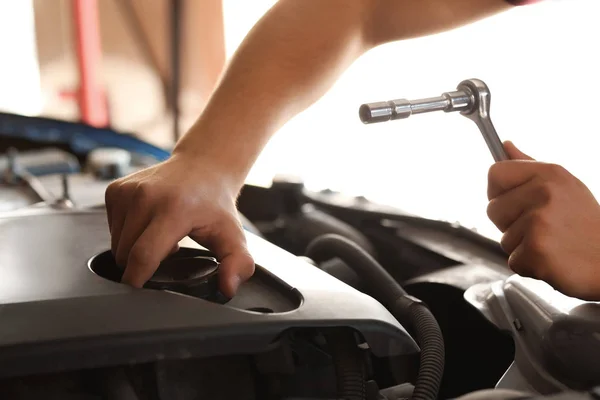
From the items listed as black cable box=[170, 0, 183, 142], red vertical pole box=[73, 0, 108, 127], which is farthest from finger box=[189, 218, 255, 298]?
black cable box=[170, 0, 183, 142]

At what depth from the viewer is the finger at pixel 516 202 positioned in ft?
1.75

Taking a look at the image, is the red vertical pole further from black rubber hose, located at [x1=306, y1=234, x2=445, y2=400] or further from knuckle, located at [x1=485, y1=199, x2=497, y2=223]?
knuckle, located at [x1=485, y1=199, x2=497, y2=223]

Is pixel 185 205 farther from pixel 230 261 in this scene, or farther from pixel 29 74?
pixel 29 74

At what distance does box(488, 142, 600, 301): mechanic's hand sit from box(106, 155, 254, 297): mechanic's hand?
9.5 inches

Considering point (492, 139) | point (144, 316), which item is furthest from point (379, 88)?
point (144, 316)

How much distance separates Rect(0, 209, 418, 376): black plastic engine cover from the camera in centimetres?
40

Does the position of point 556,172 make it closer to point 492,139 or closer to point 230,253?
point 492,139

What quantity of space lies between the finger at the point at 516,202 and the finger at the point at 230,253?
234 mm

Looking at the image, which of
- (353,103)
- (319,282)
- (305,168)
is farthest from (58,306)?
(305,168)

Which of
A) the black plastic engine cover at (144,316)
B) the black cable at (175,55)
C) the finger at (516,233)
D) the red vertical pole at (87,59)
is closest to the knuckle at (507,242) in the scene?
the finger at (516,233)

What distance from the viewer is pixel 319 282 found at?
0.53 metres

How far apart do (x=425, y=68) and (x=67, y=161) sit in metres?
0.79

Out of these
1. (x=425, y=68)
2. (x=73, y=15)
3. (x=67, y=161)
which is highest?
(x=73, y=15)

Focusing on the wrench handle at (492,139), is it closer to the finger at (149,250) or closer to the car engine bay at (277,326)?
the car engine bay at (277,326)
